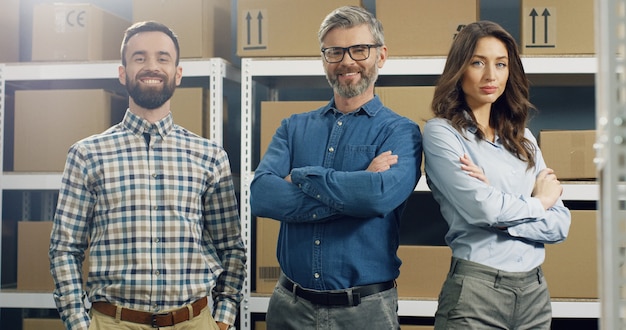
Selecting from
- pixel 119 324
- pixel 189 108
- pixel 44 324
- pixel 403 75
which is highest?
pixel 403 75

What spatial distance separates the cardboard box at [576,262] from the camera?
247 cm

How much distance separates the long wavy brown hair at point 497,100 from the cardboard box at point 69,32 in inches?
61.0

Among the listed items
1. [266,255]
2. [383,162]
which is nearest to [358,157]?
[383,162]

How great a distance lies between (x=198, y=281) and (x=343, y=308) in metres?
0.40

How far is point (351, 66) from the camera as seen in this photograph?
5.57ft

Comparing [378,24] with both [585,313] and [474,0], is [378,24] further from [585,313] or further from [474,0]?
[585,313]

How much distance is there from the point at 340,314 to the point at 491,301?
1.08ft

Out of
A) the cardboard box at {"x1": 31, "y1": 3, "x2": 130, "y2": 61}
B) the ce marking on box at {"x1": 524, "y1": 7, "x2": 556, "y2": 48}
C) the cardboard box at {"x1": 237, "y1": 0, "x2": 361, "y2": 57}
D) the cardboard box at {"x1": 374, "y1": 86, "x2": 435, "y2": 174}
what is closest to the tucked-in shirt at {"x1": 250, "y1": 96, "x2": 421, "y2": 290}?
the cardboard box at {"x1": 374, "y1": 86, "x2": 435, "y2": 174}

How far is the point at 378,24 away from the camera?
5.75ft

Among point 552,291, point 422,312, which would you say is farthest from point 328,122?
point 552,291

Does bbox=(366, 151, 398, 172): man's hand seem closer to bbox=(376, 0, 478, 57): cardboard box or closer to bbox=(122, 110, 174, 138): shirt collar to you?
bbox=(122, 110, 174, 138): shirt collar

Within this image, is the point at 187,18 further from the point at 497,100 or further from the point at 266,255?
the point at 497,100

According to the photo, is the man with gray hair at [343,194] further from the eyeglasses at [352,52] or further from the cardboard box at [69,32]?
the cardboard box at [69,32]

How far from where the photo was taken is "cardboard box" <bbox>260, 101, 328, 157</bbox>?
2.58 m
